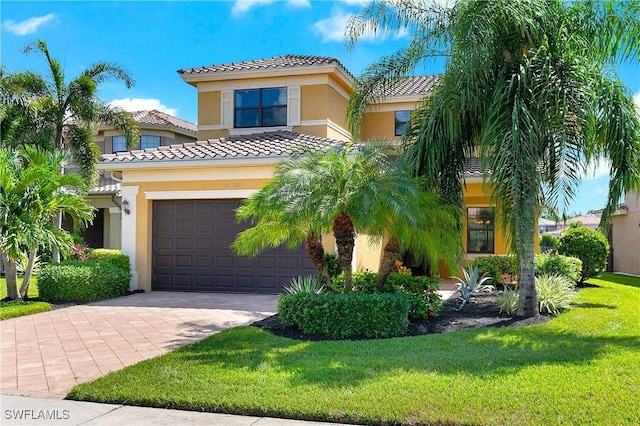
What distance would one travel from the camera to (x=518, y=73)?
9578mm

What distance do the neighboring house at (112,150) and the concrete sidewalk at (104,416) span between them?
63.1ft

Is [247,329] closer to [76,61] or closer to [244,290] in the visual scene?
[244,290]

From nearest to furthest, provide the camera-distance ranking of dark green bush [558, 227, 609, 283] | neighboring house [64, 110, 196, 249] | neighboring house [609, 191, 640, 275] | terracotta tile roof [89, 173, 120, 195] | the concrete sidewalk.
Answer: the concrete sidewalk → dark green bush [558, 227, 609, 283] → neighboring house [609, 191, 640, 275] → terracotta tile roof [89, 173, 120, 195] → neighboring house [64, 110, 196, 249]

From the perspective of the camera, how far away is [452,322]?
9.84 m

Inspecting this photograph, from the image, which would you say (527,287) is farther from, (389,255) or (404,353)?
(404,353)

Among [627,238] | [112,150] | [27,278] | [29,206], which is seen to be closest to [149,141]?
[112,150]

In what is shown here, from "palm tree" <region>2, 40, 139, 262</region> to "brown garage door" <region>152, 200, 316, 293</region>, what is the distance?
4978mm

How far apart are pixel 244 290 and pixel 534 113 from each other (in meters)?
8.92

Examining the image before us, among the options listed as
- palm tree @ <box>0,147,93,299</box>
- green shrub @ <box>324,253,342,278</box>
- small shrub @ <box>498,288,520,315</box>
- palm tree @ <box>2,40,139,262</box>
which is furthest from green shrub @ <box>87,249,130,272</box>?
small shrub @ <box>498,288,520,315</box>

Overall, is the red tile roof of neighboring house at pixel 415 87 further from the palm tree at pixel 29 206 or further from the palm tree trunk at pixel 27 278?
the palm tree trunk at pixel 27 278

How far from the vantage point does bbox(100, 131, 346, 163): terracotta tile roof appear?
47.0ft

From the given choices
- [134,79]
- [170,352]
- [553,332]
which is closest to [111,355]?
[170,352]

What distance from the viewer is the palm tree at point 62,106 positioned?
1847cm

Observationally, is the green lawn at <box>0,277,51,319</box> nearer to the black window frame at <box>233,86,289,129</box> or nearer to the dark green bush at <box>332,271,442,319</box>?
the dark green bush at <box>332,271,442,319</box>
